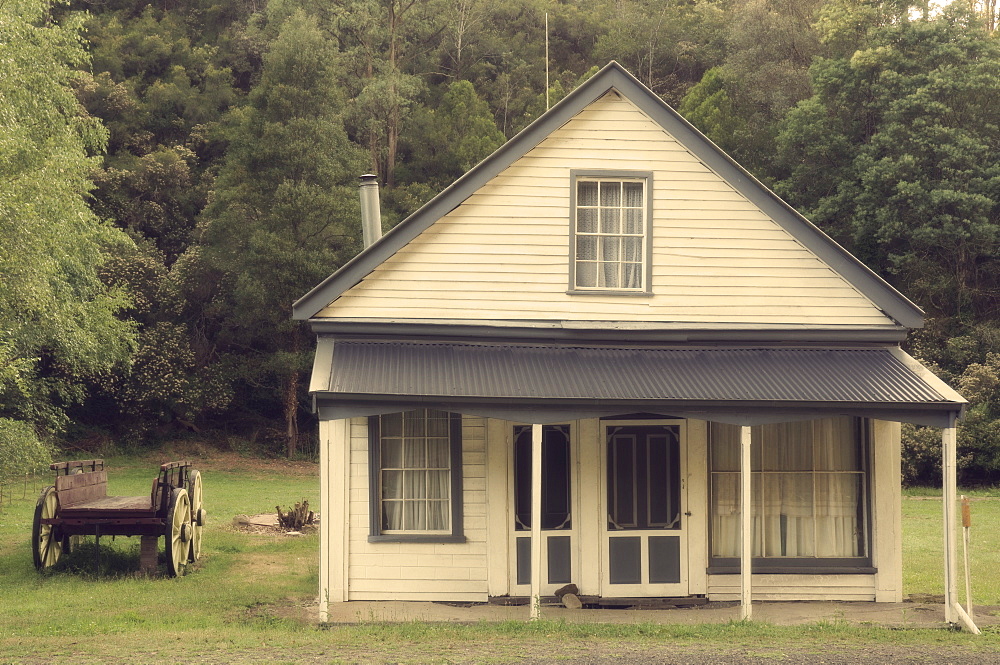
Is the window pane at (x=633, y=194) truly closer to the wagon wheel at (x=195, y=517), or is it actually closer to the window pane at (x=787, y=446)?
the window pane at (x=787, y=446)

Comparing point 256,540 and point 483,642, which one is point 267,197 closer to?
point 256,540

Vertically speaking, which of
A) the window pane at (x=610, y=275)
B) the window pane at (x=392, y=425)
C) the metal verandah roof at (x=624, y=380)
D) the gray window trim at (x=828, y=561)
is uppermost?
the window pane at (x=610, y=275)

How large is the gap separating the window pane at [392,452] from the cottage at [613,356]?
3 centimetres

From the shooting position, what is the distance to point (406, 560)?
13.6 meters

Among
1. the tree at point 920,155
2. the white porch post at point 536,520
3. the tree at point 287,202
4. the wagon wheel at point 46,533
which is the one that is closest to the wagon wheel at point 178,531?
the wagon wheel at point 46,533

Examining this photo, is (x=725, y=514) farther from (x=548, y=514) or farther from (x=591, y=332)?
(x=591, y=332)

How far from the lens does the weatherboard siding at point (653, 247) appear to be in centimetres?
1392

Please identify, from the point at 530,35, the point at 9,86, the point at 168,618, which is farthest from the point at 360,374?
the point at 530,35

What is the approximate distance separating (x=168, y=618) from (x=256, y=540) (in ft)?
21.6

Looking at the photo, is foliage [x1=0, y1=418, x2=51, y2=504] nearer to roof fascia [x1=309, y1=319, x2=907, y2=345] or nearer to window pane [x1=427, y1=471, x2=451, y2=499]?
roof fascia [x1=309, y1=319, x2=907, y2=345]

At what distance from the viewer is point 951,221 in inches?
1371

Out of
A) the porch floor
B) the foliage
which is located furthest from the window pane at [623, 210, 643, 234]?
the foliage

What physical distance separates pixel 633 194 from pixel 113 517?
8346mm

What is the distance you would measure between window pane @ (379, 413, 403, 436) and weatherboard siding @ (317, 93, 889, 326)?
152 centimetres
